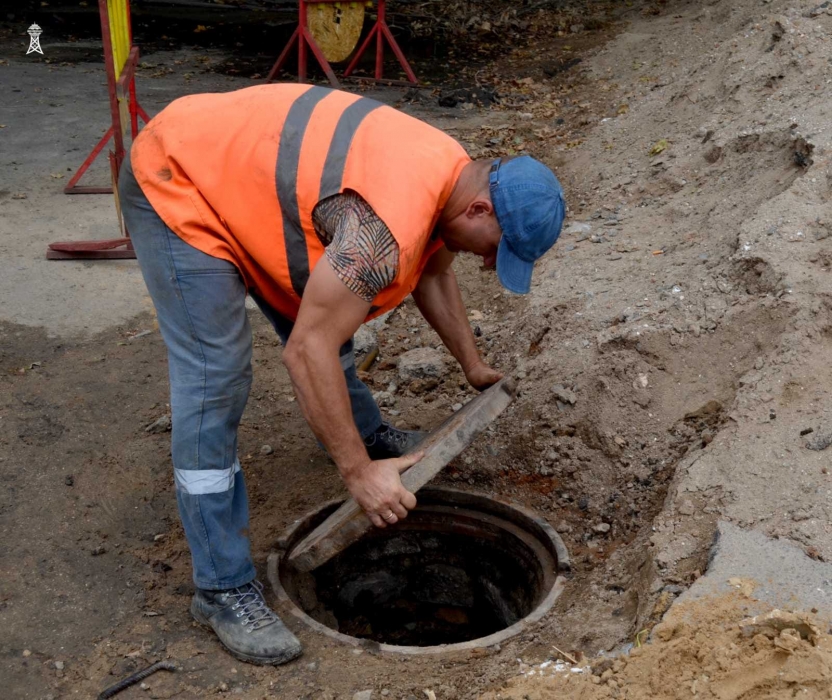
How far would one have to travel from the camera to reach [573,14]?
11.8 metres

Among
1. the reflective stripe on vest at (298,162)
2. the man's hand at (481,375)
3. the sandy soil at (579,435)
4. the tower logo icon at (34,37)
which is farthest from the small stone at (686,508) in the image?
the tower logo icon at (34,37)

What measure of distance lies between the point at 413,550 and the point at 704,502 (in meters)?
1.39

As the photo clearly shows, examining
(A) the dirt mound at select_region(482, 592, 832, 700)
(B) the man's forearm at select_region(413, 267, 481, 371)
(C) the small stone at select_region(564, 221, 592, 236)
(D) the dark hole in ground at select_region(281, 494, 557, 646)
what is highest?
(B) the man's forearm at select_region(413, 267, 481, 371)

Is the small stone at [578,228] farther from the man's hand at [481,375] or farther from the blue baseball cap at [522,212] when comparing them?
the blue baseball cap at [522,212]

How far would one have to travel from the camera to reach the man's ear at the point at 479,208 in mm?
2592

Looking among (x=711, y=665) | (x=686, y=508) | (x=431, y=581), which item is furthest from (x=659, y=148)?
Result: (x=711, y=665)

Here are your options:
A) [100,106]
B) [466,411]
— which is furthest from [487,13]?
[466,411]

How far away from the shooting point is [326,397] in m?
2.54

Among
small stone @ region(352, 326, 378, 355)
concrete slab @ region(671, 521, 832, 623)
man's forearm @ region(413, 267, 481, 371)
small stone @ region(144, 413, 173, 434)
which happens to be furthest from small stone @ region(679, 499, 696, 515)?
small stone @ region(144, 413, 173, 434)

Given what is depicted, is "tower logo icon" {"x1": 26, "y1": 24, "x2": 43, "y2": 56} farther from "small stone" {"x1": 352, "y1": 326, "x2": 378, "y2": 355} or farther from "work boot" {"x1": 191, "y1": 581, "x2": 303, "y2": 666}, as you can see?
"work boot" {"x1": 191, "y1": 581, "x2": 303, "y2": 666}

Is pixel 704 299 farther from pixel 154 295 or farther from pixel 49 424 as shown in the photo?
pixel 49 424

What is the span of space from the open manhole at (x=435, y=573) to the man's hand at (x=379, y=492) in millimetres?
813

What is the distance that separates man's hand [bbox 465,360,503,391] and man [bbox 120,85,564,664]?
65 centimetres

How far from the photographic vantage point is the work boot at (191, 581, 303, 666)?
2.96 metres
